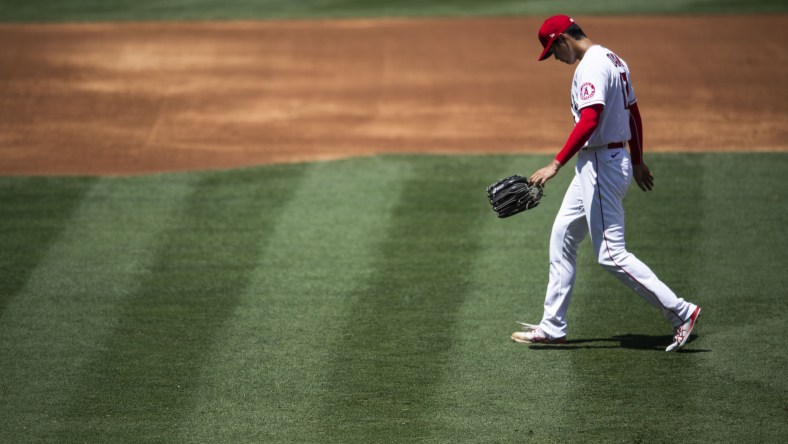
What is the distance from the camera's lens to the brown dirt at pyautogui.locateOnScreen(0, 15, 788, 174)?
10555 mm

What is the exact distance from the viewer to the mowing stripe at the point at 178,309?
527 cm

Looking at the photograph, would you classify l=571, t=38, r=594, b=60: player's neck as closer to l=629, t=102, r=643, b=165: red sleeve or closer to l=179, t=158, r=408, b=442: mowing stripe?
l=629, t=102, r=643, b=165: red sleeve

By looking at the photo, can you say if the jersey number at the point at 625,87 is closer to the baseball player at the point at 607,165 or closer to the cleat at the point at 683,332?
the baseball player at the point at 607,165

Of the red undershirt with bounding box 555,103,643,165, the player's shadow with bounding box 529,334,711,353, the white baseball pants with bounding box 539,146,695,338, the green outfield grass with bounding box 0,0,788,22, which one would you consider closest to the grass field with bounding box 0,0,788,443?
the player's shadow with bounding box 529,334,711,353

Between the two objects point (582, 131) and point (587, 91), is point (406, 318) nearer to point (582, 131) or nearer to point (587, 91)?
point (582, 131)

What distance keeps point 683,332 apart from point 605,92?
1.43m

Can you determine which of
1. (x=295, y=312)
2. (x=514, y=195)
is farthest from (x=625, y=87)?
(x=295, y=312)

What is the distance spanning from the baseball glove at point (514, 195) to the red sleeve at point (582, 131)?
311 millimetres

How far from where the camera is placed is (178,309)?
22.0 feet

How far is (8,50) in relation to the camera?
14.0m

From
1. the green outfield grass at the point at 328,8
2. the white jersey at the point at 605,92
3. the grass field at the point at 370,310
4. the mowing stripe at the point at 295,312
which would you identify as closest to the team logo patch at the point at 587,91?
the white jersey at the point at 605,92

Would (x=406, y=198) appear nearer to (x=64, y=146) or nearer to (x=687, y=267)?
(x=687, y=267)

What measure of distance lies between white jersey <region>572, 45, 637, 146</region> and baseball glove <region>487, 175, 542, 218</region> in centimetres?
42

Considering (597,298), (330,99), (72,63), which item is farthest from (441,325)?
(72,63)
